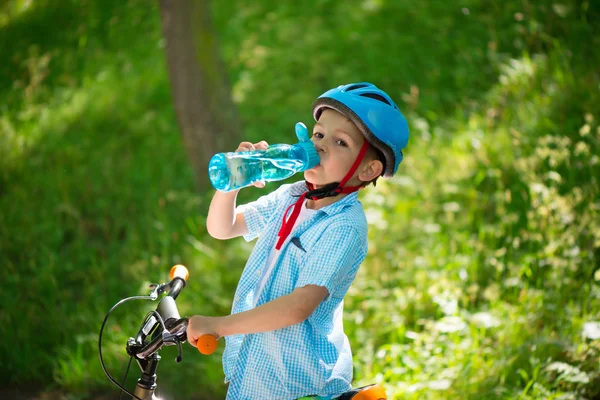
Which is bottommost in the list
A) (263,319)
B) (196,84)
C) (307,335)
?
(307,335)

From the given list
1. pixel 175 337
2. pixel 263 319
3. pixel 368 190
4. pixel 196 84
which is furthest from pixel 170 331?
pixel 196 84

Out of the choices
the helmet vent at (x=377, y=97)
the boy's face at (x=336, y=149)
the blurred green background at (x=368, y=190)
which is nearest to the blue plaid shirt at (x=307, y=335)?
the boy's face at (x=336, y=149)

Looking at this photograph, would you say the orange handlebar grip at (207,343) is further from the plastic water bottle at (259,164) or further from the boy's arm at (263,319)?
the plastic water bottle at (259,164)

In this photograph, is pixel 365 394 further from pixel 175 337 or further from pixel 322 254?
pixel 175 337

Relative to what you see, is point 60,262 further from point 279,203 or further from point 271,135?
point 279,203

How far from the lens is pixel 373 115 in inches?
98.7

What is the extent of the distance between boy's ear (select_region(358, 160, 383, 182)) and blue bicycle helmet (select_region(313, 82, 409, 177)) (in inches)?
1.7

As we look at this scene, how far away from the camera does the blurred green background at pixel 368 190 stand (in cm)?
437

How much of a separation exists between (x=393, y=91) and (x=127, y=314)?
3.60m

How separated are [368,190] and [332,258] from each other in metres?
3.45

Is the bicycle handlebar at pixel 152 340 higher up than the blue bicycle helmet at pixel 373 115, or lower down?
lower down

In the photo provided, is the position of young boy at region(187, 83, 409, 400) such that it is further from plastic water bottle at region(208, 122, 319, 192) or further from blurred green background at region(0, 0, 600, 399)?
blurred green background at region(0, 0, 600, 399)

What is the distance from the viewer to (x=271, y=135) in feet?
23.7

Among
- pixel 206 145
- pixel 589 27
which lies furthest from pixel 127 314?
pixel 589 27
